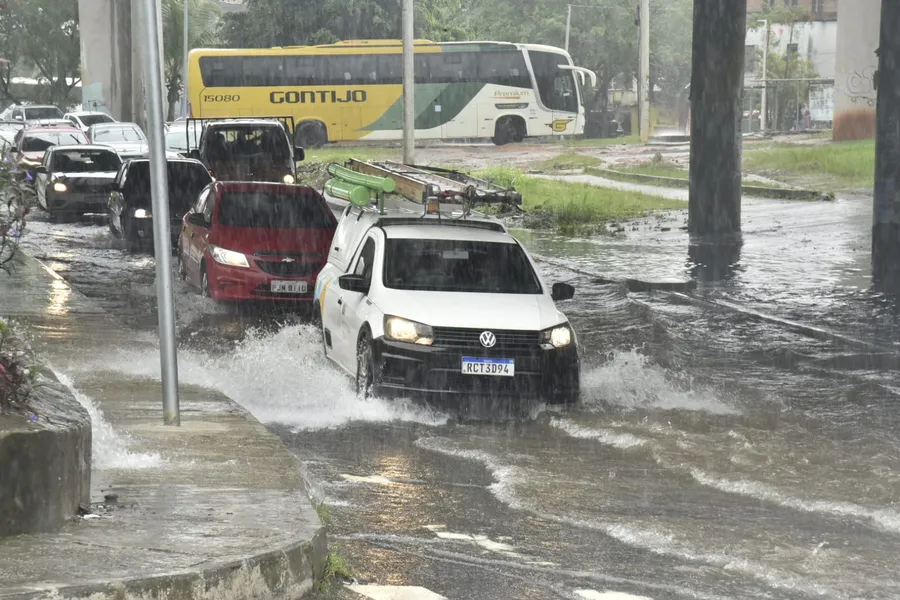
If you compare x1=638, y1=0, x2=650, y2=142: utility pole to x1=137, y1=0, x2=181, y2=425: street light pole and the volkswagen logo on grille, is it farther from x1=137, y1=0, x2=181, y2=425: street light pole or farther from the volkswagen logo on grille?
x1=137, y1=0, x2=181, y2=425: street light pole

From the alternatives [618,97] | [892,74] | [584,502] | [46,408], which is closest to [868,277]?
[892,74]

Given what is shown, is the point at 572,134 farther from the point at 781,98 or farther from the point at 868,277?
the point at 868,277

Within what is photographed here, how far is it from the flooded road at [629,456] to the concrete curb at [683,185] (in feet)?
46.6

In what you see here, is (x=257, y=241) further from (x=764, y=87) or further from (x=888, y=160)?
(x=764, y=87)

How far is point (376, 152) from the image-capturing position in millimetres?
52125

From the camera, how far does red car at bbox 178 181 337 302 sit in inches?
616

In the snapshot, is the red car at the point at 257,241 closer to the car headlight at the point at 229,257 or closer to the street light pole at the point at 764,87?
the car headlight at the point at 229,257

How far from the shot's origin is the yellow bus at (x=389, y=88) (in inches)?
2173

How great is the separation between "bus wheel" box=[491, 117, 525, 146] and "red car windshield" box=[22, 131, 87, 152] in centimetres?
2001

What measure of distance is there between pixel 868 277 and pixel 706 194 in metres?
6.50

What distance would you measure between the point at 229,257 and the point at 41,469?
10312 millimetres

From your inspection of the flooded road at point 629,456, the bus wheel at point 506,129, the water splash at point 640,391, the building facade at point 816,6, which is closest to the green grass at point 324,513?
the flooded road at point 629,456

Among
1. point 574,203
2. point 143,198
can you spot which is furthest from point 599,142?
point 143,198

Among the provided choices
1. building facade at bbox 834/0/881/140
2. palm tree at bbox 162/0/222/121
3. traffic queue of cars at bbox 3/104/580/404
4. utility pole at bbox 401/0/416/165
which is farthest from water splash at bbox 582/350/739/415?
palm tree at bbox 162/0/222/121
